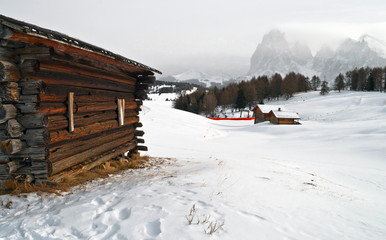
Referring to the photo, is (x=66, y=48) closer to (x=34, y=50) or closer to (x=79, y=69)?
(x=34, y=50)

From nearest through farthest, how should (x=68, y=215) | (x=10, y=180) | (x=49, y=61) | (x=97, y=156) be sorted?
(x=68, y=215)
(x=10, y=180)
(x=49, y=61)
(x=97, y=156)

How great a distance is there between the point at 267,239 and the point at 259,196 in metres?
1.92

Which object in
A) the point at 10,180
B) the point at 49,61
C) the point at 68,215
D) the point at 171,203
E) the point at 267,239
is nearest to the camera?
the point at 267,239

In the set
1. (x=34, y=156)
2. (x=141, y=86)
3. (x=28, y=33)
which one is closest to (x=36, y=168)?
(x=34, y=156)

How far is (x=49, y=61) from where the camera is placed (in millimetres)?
5426

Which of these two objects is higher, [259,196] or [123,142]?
[123,142]

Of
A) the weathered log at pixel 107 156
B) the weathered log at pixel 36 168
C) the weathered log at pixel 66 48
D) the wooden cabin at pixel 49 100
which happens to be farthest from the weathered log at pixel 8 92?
the weathered log at pixel 107 156

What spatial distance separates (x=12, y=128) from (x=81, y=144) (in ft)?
6.31

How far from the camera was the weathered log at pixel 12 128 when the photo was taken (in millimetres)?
4816

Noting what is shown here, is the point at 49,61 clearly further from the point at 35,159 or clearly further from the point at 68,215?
the point at 68,215

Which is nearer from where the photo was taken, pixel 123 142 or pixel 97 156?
pixel 97 156

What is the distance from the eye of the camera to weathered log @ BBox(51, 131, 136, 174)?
224 inches

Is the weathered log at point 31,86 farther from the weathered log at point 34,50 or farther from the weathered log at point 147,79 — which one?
the weathered log at point 147,79

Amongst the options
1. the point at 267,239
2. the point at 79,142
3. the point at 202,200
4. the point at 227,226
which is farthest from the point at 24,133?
the point at 267,239
